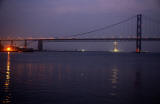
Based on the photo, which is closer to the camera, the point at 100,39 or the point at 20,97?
the point at 20,97

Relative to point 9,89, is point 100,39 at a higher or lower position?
higher

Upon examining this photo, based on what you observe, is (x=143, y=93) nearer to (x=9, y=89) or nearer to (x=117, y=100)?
(x=117, y=100)

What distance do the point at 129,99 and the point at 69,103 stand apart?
1.87 metres

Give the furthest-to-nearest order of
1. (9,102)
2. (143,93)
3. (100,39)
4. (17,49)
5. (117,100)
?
1. (17,49)
2. (100,39)
3. (143,93)
4. (117,100)
5. (9,102)

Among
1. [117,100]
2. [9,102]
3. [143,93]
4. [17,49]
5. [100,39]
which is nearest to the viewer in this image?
[9,102]

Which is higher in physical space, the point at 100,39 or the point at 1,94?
the point at 100,39

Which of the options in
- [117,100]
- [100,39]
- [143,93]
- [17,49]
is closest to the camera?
[117,100]

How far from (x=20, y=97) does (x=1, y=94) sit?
71 cm

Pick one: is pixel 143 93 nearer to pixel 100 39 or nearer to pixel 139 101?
pixel 139 101

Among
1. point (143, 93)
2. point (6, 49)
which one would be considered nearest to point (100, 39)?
point (143, 93)

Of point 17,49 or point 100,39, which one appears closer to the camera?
point 100,39

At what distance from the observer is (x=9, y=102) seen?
5992mm

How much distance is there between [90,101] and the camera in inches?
249

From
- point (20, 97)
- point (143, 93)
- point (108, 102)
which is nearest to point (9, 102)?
point (20, 97)
